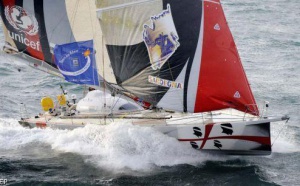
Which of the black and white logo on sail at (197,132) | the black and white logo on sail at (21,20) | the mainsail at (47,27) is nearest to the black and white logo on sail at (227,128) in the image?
the black and white logo on sail at (197,132)

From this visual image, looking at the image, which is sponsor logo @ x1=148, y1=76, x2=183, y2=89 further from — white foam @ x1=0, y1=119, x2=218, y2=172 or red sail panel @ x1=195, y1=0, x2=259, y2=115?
white foam @ x1=0, y1=119, x2=218, y2=172

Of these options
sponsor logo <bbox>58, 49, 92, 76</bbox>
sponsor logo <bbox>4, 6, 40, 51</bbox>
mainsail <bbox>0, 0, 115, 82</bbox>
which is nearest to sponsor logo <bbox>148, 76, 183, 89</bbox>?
mainsail <bbox>0, 0, 115, 82</bbox>

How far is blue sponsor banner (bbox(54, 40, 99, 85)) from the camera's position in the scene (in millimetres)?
23844

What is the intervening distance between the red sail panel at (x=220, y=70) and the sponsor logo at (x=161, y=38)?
1265mm

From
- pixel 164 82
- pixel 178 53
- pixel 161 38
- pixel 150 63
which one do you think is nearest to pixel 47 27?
pixel 150 63

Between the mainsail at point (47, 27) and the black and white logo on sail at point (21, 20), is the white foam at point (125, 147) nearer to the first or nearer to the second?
the mainsail at point (47, 27)

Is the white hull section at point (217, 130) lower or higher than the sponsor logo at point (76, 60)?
lower

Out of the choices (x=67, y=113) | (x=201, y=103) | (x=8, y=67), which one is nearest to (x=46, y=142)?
(x=67, y=113)

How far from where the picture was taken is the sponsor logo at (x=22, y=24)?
24.0 metres

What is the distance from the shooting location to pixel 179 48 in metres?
21.7

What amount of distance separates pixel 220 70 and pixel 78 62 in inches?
237

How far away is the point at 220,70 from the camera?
21250 mm

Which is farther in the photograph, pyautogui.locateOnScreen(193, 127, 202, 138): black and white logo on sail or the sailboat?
pyautogui.locateOnScreen(193, 127, 202, 138): black and white logo on sail

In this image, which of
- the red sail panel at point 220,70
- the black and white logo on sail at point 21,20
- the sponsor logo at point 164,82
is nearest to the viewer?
the red sail panel at point 220,70
